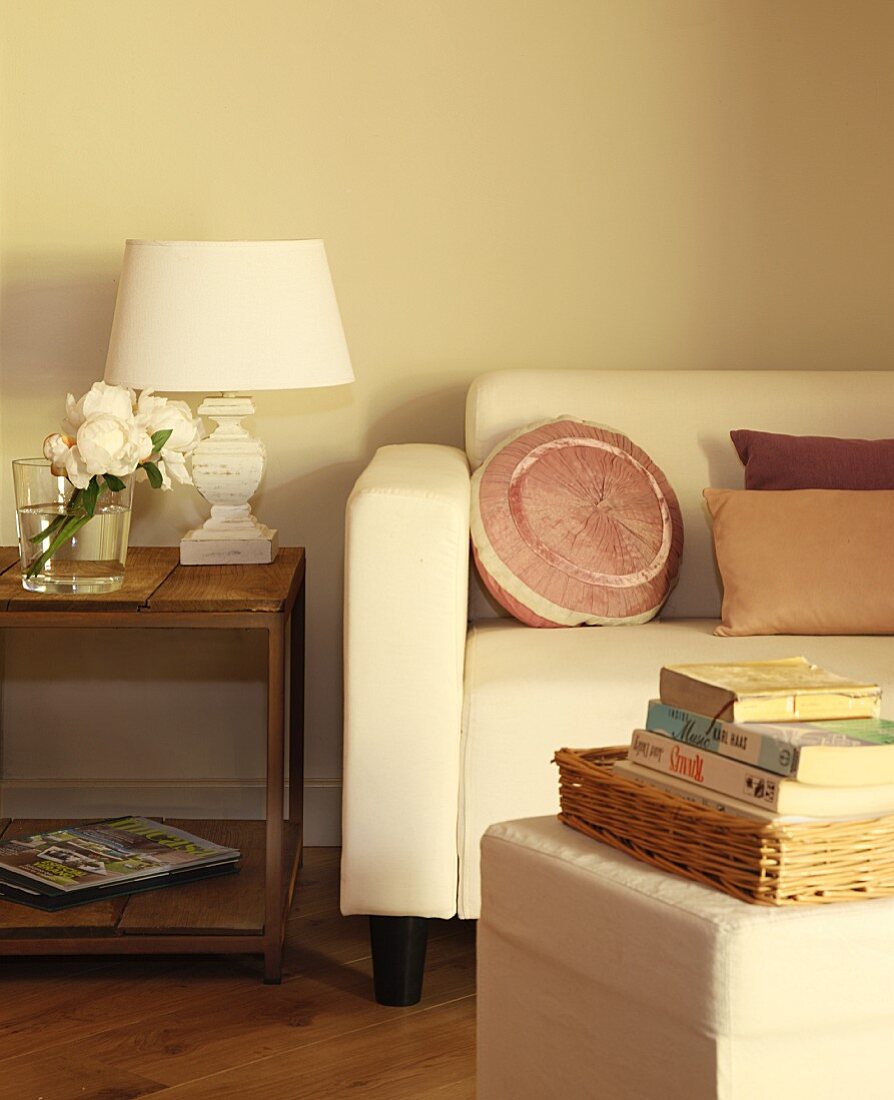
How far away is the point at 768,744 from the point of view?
127cm

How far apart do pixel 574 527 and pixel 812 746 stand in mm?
1195

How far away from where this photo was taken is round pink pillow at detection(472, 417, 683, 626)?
2.37m

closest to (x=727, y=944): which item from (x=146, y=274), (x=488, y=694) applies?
(x=488, y=694)

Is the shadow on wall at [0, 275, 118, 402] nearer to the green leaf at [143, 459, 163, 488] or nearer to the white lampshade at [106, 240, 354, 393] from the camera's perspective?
the white lampshade at [106, 240, 354, 393]

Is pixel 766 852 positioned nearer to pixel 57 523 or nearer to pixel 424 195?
pixel 57 523

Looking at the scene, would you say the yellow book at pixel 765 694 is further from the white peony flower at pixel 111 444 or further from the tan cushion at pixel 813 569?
the white peony flower at pixel 111 444

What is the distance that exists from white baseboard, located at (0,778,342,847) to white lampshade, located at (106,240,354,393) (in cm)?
96

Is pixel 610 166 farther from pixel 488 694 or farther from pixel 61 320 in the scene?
pixel 488 694

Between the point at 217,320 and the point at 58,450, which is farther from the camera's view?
the point at 217,320

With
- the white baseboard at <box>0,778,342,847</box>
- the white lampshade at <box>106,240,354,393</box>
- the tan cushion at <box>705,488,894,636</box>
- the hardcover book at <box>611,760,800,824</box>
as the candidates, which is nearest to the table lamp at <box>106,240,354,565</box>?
the white lampshade at <box>106,240,354,393</box>

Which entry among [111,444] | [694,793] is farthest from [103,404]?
[694,793]

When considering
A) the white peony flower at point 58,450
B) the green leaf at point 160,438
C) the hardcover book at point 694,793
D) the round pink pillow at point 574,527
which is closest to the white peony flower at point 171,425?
the green leaf at point 160,438

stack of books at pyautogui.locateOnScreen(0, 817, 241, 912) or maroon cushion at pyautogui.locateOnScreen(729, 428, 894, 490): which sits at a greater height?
maroon cushion at pyautogui.locateOnScreen(729, 428, 894, 490)

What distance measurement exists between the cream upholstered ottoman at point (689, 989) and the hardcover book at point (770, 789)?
0.28 ft
